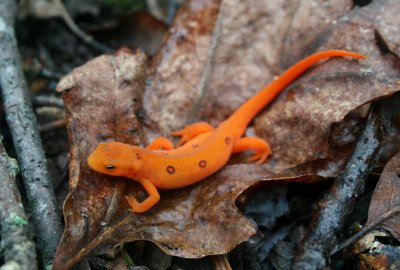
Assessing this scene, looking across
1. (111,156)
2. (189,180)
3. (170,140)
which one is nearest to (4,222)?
(111,156)

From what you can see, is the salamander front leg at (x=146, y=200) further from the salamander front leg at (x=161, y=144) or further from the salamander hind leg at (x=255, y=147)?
the salamander hind leg at (x=255, y=147)

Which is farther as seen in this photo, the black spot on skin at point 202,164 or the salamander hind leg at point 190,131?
the salamander hind leg at point 190,131

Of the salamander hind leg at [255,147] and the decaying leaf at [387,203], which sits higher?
the salamander hind leg at [255,147]

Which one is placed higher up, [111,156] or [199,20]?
[199,20]

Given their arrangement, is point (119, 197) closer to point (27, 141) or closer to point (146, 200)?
point (146, 200)

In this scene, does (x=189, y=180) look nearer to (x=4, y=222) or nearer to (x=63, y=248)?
(x=63, y=248)

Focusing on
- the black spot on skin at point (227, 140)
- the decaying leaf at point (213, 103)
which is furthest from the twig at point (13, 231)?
the black spot on skin at point (227, 140)

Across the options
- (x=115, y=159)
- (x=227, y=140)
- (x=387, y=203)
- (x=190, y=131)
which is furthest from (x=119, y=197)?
(x=387, y=203)

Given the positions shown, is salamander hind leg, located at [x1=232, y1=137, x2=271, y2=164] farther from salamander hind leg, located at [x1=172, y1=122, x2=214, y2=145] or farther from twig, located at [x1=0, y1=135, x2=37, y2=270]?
twig, located at [x1=0, y1=135, x2=37, y2=270]
